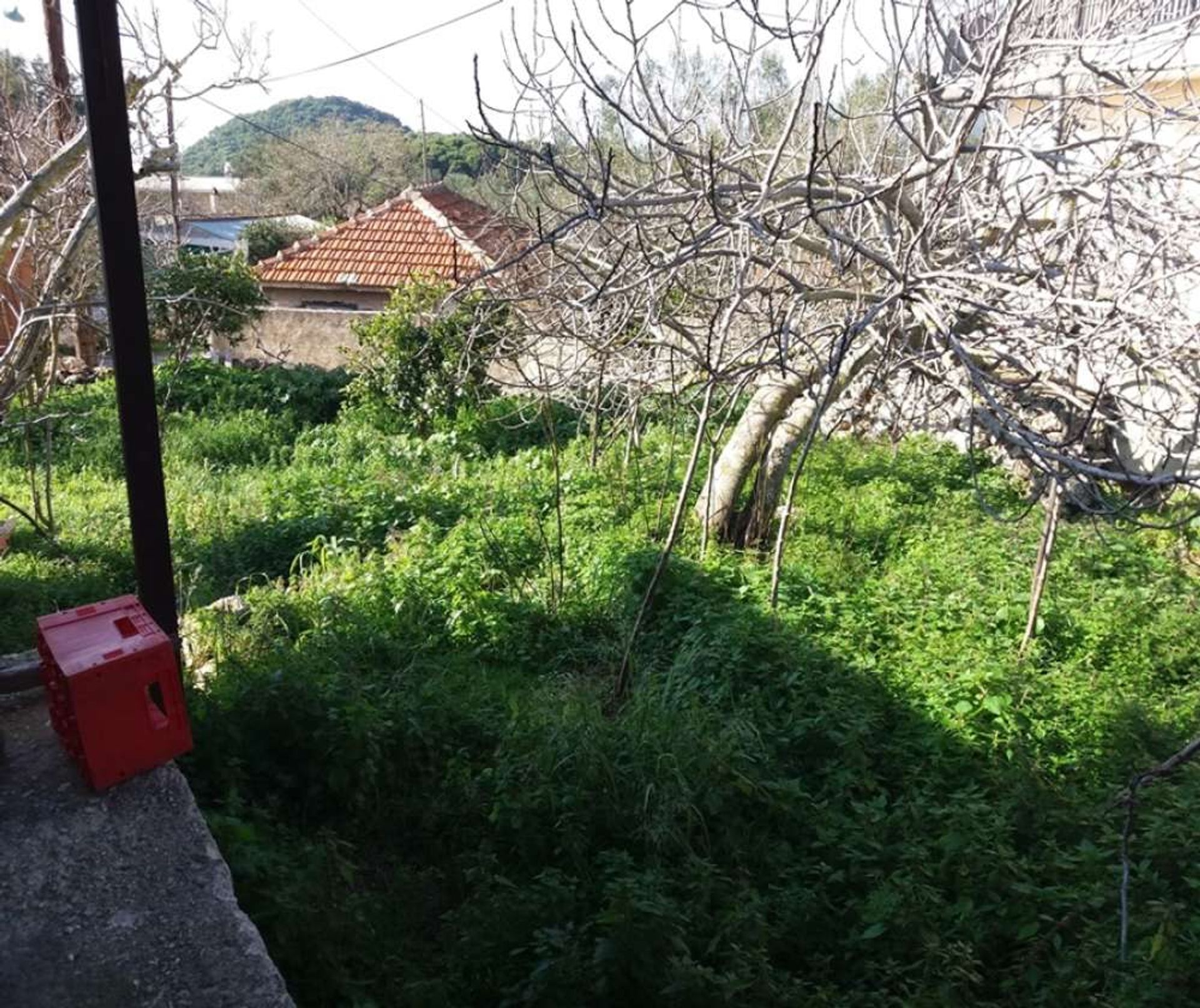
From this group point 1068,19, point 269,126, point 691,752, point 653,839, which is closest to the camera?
point 653,839

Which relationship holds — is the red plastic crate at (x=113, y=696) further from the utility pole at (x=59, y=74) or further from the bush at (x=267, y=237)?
the bush at (x=267, y=237)

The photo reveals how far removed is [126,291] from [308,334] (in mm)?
12695

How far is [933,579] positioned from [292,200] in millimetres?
30258

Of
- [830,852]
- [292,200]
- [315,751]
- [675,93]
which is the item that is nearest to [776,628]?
[830,852]

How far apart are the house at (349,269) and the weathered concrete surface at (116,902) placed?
12265 millimetres

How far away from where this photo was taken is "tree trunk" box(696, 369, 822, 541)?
695 cm

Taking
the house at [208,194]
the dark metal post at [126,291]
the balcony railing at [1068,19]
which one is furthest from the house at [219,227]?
the dark metal post at [126,291]

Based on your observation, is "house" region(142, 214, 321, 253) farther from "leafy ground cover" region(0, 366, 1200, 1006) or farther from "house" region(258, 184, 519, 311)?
"leafy ground cover" region(0, 366, 1200, 1006)

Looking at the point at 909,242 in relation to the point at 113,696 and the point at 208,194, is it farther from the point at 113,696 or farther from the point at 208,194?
the point at 208,194

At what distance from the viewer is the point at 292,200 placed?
31734 millimetres

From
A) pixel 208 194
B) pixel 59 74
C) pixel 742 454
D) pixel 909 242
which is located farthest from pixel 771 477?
pixel 208 194

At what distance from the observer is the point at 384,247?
1711 cm

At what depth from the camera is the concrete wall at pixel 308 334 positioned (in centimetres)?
1519

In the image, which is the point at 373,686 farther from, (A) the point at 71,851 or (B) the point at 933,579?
(B) the point at 933,579
